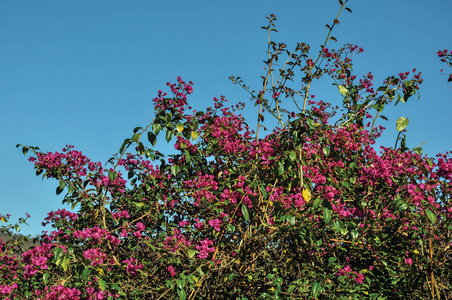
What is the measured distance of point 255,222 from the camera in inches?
A: 155

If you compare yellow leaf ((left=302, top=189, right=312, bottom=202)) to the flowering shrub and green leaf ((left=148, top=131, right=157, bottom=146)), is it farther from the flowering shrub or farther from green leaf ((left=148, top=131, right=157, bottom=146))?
green leaf ((left=148, top=131, right=157, bottom=146))

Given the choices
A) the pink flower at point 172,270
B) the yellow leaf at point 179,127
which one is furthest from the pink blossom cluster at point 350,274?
the yellow leaf at point 179,127

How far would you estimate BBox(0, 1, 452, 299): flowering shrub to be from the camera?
3.48m

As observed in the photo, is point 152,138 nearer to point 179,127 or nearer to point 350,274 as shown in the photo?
point 179,127

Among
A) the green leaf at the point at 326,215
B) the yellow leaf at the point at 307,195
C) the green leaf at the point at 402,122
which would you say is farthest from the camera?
the green leaf at the point at 402,122

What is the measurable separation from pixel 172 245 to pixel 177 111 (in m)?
1.22

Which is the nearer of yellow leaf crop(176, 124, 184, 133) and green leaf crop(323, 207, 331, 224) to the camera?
green leaf crop(323, 207, 331, 224)

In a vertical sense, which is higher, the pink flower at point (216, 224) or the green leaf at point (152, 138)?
the green leaf at point (152, 138)

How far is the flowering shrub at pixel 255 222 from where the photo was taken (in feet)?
11.4

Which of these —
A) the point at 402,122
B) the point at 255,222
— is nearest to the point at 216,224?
the point at 255,222

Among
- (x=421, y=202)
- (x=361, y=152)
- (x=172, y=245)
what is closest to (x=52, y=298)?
(x=172, y=245)

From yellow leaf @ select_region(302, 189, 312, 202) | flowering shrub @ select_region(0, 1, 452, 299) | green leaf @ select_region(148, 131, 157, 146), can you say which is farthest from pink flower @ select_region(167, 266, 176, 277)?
yellow leaf @ select_region(302, 189, 312, 202)

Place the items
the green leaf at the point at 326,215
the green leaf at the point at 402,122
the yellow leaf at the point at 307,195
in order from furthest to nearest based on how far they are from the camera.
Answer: the green leaf at the point at 402,122 → the yellow leaf at the point at 307,195 → the green leaf at the point at 326,215

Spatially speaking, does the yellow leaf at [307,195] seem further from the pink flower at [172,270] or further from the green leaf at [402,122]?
the pink flower at [172,270]
